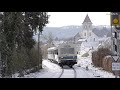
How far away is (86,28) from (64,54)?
81.6 inches

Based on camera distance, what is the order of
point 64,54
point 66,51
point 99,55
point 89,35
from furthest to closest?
point 64,54, point 66,51, point 99,55, point 89,35

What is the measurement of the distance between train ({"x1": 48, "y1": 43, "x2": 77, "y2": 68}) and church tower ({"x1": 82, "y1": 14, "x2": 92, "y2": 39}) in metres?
0.50

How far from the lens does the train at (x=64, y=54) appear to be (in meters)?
8.58

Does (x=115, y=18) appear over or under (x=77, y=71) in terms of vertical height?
over

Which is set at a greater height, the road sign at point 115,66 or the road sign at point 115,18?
the road sign at point 115,18

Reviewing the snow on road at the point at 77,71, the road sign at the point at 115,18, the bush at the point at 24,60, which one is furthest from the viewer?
the bush at the point at 24,60

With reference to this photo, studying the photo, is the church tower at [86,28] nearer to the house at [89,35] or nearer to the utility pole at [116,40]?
the house at [89,35]

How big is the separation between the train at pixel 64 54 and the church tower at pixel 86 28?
501mm

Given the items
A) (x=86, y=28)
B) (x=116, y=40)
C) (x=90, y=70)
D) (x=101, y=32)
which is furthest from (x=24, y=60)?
(x=116, y=40)

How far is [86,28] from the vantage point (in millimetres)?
7672

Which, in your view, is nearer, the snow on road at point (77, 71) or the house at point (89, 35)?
the snow on road at point (77, 71)

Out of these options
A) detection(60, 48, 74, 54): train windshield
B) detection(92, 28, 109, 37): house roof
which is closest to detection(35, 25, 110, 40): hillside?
detection(92, 28, 109, 37): house roof

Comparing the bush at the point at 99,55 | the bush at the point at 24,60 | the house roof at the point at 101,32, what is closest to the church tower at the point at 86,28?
the house roof at the point at 101,32

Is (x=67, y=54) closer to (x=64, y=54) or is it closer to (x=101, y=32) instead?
(x=64, y=54)
